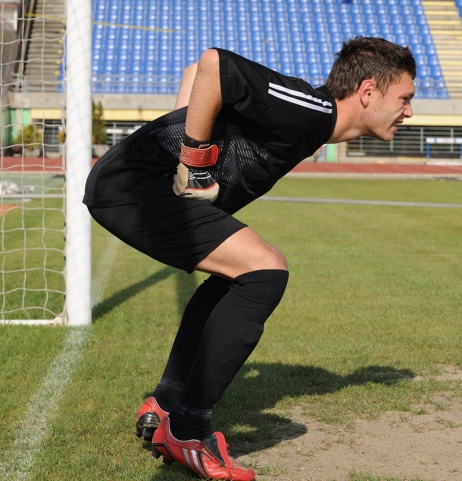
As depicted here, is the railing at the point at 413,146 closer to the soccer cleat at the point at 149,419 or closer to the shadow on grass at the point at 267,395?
the shadow on grass at the point at 267,395

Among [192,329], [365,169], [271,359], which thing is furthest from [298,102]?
[365,169]

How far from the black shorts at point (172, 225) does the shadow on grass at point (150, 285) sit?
2.68 meters

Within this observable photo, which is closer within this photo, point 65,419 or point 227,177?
point 227,177

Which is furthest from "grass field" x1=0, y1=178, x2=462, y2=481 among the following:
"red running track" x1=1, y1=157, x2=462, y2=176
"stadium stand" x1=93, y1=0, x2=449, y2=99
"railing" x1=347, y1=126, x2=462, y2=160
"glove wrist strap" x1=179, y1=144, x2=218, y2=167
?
"stadium stand" x1=93, y1=0, x2=449, y2=99

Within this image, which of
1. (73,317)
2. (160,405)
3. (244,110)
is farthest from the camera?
(73,317)

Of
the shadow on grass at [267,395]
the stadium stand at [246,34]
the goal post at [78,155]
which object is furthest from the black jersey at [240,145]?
the stadium stand at [246,34]

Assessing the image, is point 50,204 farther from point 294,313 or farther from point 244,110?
point 244,110

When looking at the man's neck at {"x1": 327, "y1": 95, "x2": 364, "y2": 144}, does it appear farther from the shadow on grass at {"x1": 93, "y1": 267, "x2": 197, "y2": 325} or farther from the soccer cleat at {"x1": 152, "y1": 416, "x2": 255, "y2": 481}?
the shadow on grass at {"x1": 93, "y1": 267, "x2": 197, "y2": 325}

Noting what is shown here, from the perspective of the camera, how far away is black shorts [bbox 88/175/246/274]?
2.22 meters

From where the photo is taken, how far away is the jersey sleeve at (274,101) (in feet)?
6.41

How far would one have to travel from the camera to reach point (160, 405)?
2648 millimetres

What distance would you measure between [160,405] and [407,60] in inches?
67.0

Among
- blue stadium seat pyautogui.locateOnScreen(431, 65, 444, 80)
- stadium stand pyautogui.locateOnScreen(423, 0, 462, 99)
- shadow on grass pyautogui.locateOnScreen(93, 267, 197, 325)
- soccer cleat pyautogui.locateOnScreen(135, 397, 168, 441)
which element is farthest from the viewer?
blue stadium seat pyautogui.locateOnScreen(431, 65, 444, 80)

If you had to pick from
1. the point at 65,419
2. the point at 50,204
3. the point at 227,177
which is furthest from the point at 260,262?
the point at 50,204
